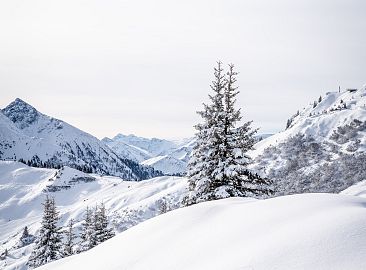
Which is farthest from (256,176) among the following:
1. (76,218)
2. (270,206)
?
(76,218)

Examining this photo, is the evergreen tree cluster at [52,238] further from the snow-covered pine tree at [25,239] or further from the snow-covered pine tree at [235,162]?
the snow-covered pine tree at [25,239]

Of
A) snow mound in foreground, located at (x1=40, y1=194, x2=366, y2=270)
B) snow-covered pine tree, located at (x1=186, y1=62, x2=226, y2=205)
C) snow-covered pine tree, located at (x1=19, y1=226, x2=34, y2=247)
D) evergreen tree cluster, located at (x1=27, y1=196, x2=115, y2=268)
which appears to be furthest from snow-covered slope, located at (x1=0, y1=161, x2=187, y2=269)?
snow mound in foreground, located at (x1=40, y1=194, x2=366, y2=270)

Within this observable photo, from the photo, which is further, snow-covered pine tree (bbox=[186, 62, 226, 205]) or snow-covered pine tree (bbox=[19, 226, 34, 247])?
snow-covered pine tree (bbox=[19, 226, 34, 247])

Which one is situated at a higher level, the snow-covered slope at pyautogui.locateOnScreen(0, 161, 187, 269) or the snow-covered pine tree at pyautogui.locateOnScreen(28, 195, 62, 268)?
the snow-covered pine tree at pyautogui.locateOnScreen(28, 195, 62, 268)

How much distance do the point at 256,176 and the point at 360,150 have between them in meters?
149

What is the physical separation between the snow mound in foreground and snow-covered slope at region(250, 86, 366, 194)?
4857 inches

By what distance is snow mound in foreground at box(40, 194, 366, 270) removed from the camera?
478 cm

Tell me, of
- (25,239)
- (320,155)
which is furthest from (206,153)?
(320,155)

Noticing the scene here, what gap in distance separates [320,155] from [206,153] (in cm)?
15670

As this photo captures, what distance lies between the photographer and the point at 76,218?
15050 cm

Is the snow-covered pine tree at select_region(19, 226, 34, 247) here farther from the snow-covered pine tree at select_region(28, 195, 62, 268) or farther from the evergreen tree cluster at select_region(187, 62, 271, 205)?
the evergreen tree cluster at select_region(187, 62, 271, 205)

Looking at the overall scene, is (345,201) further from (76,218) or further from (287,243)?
(76,218)

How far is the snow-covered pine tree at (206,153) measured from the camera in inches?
778

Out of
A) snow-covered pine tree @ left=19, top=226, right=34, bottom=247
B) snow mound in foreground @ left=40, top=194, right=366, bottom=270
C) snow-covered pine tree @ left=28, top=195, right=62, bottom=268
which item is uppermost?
snow mound in foreground @ left=40, top=194, right=366, bottom=270
